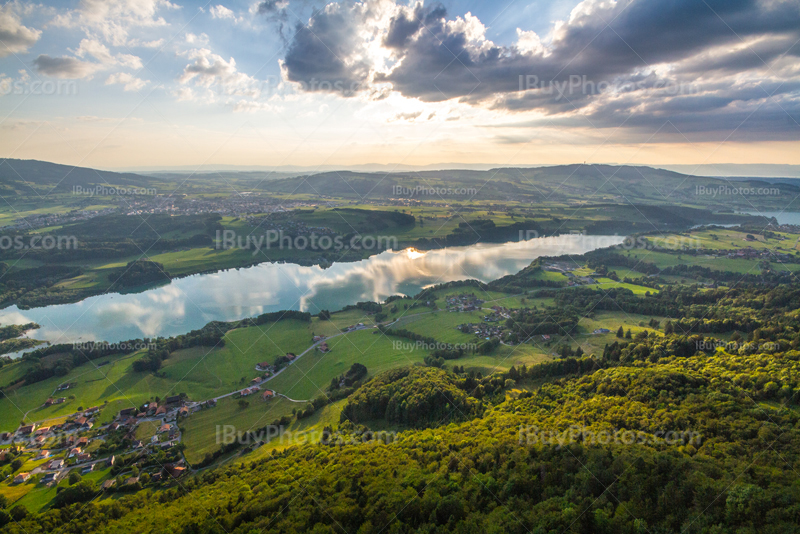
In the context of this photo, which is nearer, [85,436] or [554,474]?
[554,474]

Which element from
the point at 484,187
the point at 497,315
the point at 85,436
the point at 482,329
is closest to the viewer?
the point at 85,436

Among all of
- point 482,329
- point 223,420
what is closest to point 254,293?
point 223,420

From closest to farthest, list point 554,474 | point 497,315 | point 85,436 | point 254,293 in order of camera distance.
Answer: point 554,474 → point 85,436 → point 497,315 → point 254,293

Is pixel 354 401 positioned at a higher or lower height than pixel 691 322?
lower

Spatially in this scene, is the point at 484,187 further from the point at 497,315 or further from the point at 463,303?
the point at 497,315

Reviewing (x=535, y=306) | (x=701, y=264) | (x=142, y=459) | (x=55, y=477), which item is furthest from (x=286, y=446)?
(x=701, y=264)

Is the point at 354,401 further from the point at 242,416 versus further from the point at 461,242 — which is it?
the point at 461,242

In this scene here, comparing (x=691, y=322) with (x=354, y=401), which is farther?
Answer: (x=691, y=322)
